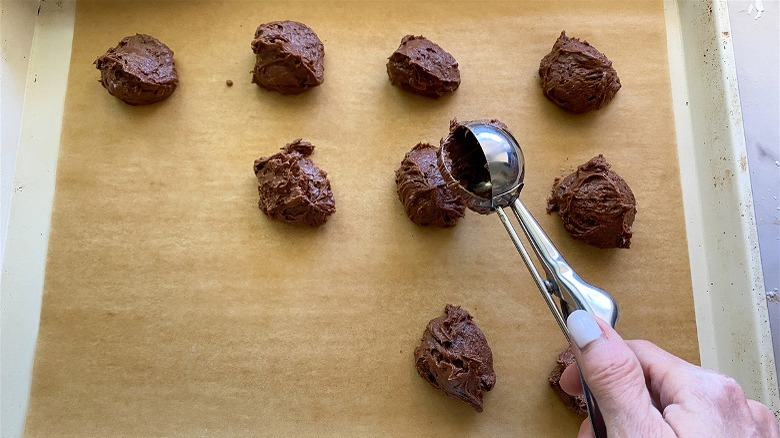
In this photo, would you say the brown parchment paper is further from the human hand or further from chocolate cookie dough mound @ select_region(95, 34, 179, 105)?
the human hand

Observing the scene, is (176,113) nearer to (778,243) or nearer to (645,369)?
(645,369)

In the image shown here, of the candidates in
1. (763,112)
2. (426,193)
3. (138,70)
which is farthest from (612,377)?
(138,70)

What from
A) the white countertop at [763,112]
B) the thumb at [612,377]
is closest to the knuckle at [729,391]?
the thumb at [612,377]

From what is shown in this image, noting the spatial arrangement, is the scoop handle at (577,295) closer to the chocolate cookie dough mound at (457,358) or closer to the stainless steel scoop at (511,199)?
the stainless steel scoop at (511,199)

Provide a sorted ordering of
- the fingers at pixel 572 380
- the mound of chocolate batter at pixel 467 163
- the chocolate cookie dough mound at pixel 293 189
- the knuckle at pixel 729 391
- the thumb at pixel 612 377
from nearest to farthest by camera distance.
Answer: the thumb at pixel 612 377
the knuckle at pixel 729 391
the fingers at pixel 572 380
the mound of chocolate batter at pixel 467 163
the chocolate cookie dough mound at pixel 293 189

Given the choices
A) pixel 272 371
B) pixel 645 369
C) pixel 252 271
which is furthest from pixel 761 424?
pixel 252 271

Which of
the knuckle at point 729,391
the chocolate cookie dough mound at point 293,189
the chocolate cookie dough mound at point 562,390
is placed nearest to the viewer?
the knuckle at point 729,391
